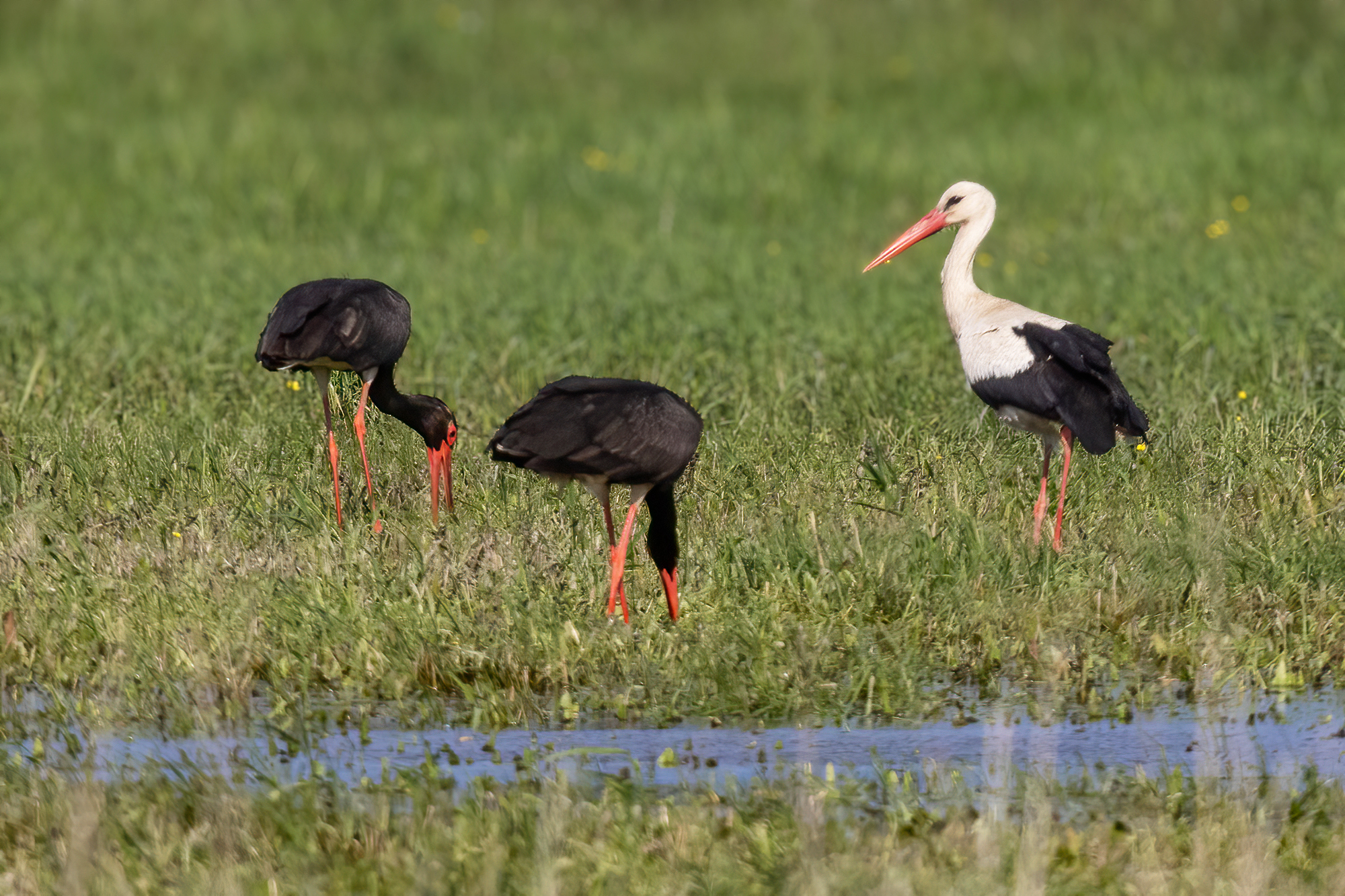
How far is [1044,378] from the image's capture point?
6.14 metres

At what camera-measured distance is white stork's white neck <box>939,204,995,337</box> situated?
270 inches

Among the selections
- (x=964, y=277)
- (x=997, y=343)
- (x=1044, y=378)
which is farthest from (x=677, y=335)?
(x=1044, y=378)

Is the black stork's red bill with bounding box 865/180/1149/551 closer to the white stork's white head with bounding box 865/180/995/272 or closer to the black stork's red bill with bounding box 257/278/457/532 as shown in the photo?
the white stork's white head with bounding box 865/180/995/272

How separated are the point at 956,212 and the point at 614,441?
231cm

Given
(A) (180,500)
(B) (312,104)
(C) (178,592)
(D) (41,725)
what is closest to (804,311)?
(A) (180,500)

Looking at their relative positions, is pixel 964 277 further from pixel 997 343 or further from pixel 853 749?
pixel 853 749

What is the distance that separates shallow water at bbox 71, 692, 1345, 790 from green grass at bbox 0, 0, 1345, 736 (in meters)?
0.14

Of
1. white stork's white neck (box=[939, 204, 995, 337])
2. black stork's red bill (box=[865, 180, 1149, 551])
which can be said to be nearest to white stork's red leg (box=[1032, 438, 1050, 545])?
black stork's red bill (box=[865, 180, 1149, 551])

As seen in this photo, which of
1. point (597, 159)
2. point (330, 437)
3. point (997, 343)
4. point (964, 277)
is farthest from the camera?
point (597, 159)

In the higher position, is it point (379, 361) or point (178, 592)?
point (379, 361)

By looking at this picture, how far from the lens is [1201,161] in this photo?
13.9 meters

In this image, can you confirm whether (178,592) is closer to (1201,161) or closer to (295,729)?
(295,729)

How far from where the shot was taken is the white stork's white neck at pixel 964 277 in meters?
6.86

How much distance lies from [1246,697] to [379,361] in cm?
349
